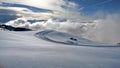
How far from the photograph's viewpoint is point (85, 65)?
469 centimetres

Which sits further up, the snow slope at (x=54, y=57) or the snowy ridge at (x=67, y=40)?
the snow slope at (x=54, y=57)

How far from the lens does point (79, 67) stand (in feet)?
14.6

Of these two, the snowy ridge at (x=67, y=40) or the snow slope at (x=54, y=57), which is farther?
the snowy ridge at (x=67, y=40)

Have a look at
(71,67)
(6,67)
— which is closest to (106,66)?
(71,67)

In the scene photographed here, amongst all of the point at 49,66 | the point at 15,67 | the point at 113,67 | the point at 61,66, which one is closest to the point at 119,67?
the point at 113,67

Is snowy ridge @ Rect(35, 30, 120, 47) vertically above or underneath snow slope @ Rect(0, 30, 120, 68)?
underneath

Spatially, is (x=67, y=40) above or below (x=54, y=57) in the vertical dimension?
below

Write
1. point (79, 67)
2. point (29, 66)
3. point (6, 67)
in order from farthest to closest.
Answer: point (79, 67) → point (29, 66) → point (6, 67)

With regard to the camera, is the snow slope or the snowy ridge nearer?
the snow slope

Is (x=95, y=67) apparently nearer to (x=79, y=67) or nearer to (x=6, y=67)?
(x=79, y=67)

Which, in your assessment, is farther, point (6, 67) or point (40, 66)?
point (40, 66)

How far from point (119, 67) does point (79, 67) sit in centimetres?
108

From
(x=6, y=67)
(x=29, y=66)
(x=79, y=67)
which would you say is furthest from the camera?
(x=79, y=67)

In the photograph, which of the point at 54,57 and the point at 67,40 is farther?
the point at 67,40
